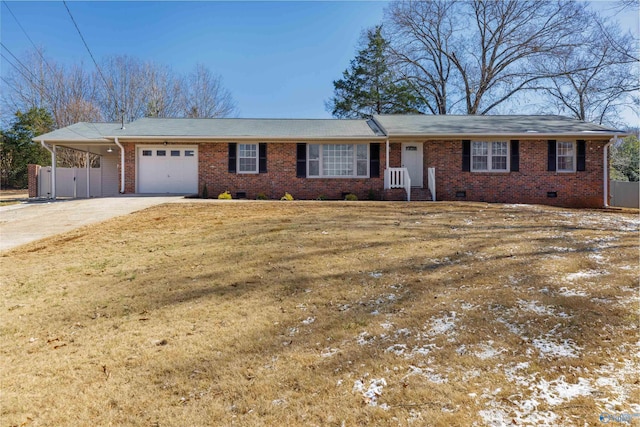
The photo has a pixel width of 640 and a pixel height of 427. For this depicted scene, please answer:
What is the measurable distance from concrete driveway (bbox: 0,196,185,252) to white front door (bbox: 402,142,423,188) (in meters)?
9.96

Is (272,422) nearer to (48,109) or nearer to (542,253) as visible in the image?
(542,253)

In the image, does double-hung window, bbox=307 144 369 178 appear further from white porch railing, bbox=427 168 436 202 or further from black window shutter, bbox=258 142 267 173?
white porch railing, bbox=427 168 436 202

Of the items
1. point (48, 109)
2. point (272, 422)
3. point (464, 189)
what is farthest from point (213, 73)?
point (272, 422)

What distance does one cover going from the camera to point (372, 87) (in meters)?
29.2

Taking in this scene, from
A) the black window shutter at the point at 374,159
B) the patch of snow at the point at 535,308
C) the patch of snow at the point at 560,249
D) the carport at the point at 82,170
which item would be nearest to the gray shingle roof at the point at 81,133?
the carport at the point at 82,170

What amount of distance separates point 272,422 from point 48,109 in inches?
1377

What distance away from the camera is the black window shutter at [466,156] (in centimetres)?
1508

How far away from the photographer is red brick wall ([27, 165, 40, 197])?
17.5 m

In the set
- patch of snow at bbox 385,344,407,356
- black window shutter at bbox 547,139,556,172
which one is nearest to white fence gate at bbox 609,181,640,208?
black window shutter at bbox 547,139,556,172

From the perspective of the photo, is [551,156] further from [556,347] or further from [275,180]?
[556,347]

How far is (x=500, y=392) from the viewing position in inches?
90.4

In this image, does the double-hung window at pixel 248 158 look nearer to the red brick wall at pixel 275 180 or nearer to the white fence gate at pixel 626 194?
the red brick wall at pixel 275 180

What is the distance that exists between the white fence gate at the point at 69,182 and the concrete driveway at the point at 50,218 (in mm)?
6352

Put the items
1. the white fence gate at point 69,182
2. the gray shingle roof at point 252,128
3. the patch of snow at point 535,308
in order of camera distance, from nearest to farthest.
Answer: the patch of snow at point 535,308 → the gray shingle roof at point 252,128 → the white fence gate at point 69,182
